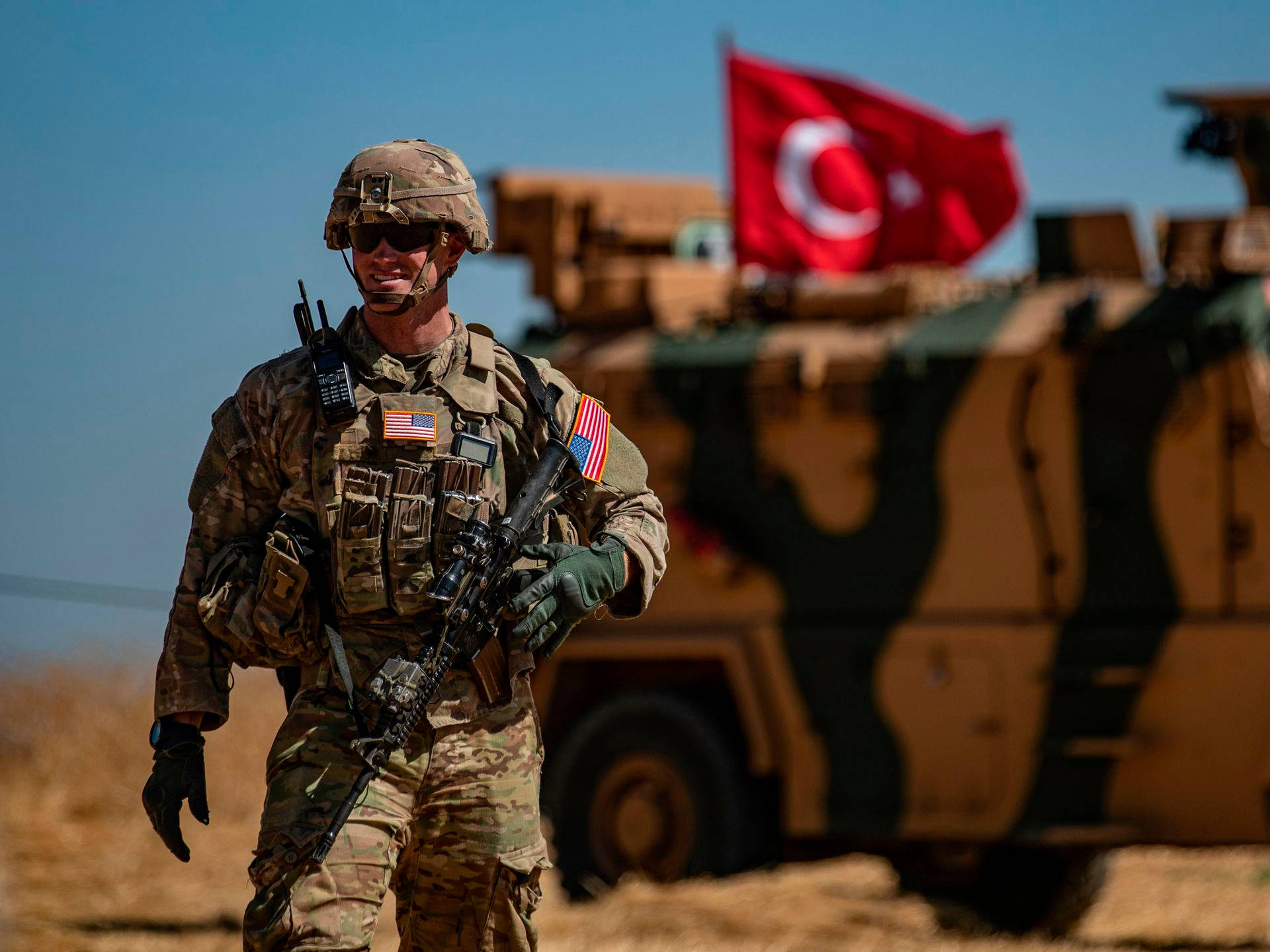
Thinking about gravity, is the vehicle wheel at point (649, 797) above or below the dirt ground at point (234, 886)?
above

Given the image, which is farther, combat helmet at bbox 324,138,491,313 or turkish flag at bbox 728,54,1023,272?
turkish flag at bbox 728,54,1023,272

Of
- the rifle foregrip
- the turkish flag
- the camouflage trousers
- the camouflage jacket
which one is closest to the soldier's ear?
the camouflage jacket

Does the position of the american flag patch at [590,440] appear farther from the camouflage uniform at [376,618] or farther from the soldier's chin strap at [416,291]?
the soldier's chin strap at [416,291]

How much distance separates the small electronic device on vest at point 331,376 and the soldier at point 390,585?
3cm

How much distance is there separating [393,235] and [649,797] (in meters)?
4.40

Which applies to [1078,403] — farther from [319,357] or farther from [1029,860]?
[319,357]

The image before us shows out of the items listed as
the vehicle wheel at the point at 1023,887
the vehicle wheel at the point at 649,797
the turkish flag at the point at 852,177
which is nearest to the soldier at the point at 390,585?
the vehicle wheel at the point at 649,797

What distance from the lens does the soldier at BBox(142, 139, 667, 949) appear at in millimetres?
3373

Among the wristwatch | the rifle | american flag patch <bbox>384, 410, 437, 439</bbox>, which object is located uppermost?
american flag patch <bbox>384, 410, 437, 439</bbox>

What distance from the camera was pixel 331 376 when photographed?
3.43 m

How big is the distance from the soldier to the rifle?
51mm

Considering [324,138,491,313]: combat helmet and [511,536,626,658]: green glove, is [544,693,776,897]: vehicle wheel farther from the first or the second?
[324,138,491,313]: combat helmet

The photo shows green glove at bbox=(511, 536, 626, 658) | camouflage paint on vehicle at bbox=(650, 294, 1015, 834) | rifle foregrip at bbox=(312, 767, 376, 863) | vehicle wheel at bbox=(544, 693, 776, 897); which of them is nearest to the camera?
rifle foregrip at bbox=(312, 767, 376, 863)

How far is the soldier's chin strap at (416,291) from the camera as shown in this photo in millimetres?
3453
